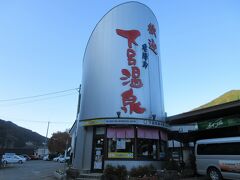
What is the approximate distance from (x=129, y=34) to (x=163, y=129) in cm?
859

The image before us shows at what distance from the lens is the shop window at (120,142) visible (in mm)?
18375

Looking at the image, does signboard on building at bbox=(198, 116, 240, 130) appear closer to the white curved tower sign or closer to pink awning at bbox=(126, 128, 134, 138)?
the white curved tower sign

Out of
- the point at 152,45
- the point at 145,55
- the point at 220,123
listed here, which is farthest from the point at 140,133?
the point at 152,45

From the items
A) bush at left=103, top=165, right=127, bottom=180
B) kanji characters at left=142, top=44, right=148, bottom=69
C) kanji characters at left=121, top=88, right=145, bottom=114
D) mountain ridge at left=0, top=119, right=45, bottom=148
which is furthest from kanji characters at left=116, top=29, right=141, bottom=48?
mountain ridge at left=0, top=119, right=45, bottom=148

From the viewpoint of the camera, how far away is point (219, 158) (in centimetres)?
1492

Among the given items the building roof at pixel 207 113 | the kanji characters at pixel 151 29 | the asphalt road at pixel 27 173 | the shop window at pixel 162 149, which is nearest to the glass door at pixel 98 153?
the asphalt road at pixel 27 173

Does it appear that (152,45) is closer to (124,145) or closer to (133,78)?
(133,78)

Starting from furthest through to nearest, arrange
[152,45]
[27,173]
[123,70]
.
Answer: [27,173] < [152,45] < [123,70]

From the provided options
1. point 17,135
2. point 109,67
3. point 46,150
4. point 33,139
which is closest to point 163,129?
point 109,67

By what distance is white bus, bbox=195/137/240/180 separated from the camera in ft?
45.9

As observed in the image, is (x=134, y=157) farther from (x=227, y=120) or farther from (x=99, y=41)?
(x=99, y=41)

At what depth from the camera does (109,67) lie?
2112 cm

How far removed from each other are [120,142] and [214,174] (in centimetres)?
673

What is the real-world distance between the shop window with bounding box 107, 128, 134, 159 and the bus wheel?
→ 5460 millimetres
